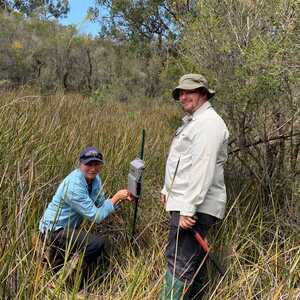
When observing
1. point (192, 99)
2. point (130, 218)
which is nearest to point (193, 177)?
point (192, 99)

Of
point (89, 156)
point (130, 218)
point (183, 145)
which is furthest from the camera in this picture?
point (130, 218)

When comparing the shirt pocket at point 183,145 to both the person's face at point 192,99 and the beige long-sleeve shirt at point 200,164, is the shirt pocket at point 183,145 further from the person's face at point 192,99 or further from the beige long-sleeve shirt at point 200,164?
the person's face at point 192,99

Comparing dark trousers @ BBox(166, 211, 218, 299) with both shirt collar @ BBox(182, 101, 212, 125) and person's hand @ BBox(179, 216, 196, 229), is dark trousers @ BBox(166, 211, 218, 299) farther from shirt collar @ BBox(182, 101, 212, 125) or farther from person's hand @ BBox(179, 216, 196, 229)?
shirt collar @ BBox(182, 101, 212, 125)

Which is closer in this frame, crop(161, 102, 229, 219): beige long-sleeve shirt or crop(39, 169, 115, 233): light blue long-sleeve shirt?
crop(161, 102, 229, 219): beige long-sleeve shirt

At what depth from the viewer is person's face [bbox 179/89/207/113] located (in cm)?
321

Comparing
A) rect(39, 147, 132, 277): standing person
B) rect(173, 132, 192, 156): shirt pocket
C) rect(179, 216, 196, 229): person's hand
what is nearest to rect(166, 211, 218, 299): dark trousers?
rect(179, 216, 196, 229): person's hand

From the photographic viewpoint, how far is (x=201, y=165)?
116 inches

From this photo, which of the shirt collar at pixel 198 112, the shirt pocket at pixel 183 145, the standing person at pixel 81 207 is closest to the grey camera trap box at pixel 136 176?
the standing person at pixel 81 207

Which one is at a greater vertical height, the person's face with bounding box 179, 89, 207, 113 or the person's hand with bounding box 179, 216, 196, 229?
the person's face with bounding box 179, 89, 207, 113

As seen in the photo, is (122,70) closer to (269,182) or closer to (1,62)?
(1,62)

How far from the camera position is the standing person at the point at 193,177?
2.96 meters

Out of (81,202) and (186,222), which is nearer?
(186,222)

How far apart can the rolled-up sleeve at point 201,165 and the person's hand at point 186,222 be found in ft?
0.12

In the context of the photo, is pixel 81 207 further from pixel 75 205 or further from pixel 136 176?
pixel 136 176
